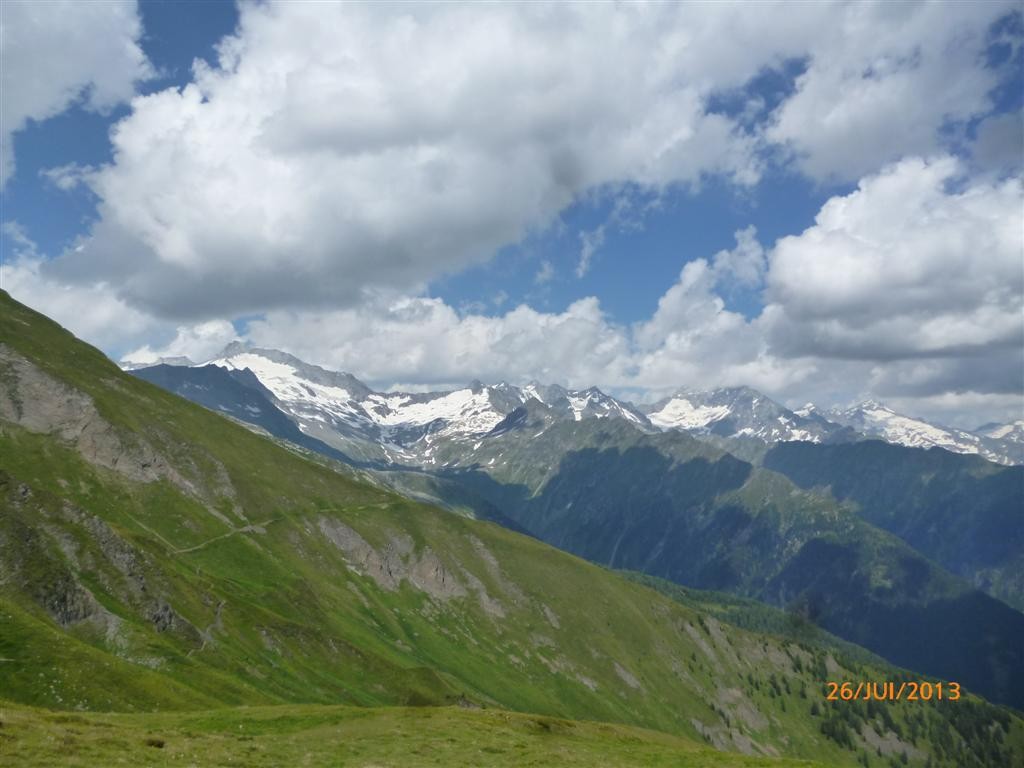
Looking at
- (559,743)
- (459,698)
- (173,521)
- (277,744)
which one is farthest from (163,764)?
(173,521)

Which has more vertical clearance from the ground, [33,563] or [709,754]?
→ [709,754]

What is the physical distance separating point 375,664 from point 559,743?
10268 cm

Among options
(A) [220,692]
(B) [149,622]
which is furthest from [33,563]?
(A) [220,692]

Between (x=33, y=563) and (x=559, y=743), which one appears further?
(x=33, y=563)

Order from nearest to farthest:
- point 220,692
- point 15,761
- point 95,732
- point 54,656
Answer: point 15,761
point 95,732
point 54,656
point 220,692

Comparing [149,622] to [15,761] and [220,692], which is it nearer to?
[220,692]

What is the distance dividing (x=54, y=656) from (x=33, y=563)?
37173mm

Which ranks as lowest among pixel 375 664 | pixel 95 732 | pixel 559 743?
pixel 375 664

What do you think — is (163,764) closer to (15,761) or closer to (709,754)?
(15,761)

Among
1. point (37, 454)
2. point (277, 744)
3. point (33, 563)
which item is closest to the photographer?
point (277, 744)

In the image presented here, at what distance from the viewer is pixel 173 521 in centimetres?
18488

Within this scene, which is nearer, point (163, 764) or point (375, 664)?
point (163, 764)

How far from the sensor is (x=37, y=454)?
182 m

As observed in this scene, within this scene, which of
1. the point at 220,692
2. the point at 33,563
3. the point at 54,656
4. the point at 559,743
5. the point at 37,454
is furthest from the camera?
the point at 37,454
